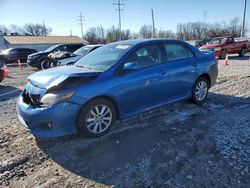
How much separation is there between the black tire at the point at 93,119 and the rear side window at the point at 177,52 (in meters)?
1.80

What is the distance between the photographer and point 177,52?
5.26m

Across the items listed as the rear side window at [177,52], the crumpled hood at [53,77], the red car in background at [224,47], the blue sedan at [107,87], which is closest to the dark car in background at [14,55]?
the red car in background at [224,47]

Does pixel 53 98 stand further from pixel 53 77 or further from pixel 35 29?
pixel 35 29

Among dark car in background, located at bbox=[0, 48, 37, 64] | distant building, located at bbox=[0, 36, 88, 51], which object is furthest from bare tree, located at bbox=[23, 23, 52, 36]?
dark car in background, located at bbox=[0, 48, 37, 64]

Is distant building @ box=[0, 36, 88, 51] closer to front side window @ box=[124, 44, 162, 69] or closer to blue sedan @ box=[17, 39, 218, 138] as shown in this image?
blue sedan @ box=[17, 39, 218, 138]

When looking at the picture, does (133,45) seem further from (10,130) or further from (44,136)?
(10,130)

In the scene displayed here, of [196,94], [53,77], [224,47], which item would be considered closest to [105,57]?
[53,77]

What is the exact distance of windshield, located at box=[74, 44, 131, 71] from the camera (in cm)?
434

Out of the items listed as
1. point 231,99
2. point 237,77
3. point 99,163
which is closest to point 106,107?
point 99,163

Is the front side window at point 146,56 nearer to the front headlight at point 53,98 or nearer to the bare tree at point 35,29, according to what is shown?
the front headlight at point 53,98

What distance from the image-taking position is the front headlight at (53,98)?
3.57 meters

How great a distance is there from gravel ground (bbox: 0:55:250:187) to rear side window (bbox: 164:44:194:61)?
121 centimetres

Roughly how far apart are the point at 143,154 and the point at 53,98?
5.10 feet

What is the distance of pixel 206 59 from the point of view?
19.1 ft
